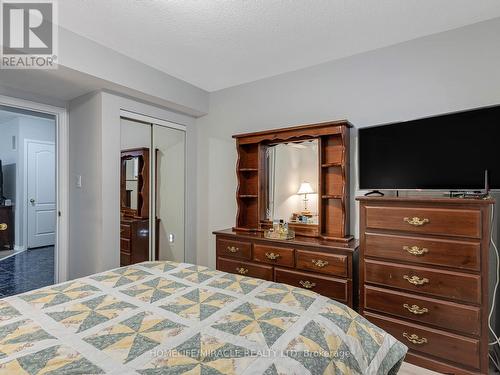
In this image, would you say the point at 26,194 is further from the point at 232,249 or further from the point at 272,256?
the point at 272,256

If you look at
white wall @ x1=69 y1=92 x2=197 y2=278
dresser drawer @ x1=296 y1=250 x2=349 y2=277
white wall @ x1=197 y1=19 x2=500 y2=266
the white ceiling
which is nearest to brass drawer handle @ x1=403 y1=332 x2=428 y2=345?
dresser drawer @ x1=296 y1=250 x2=349 y2=277

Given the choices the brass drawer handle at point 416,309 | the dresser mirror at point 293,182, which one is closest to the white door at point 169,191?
the dresser mirror at point 293,182

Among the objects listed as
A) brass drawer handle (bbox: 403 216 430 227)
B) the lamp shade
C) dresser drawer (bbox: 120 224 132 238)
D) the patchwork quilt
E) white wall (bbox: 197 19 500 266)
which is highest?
white wall (bbox: 197 19 500 266)

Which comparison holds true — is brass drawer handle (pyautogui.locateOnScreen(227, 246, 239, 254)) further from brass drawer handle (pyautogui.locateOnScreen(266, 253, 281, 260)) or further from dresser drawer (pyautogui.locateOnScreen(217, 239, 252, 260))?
brass drawer handle (pyautogui.locateOnScreen(266, 253, 281, 260))

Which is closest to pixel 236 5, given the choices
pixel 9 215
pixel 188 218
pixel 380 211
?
pixel 380 211

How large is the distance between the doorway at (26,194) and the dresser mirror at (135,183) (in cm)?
130

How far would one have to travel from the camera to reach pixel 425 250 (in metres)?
1.89

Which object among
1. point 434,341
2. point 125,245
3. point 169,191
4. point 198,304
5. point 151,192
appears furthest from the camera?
point 169,191

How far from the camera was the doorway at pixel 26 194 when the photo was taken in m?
3.68

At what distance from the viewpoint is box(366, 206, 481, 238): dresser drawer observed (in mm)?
1746

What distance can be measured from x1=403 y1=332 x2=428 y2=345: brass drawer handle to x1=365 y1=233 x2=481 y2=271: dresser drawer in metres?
0.52

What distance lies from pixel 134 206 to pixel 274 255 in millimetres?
1633

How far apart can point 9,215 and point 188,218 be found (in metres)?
2.40

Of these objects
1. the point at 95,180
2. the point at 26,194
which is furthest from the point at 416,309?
the point at 26,194
